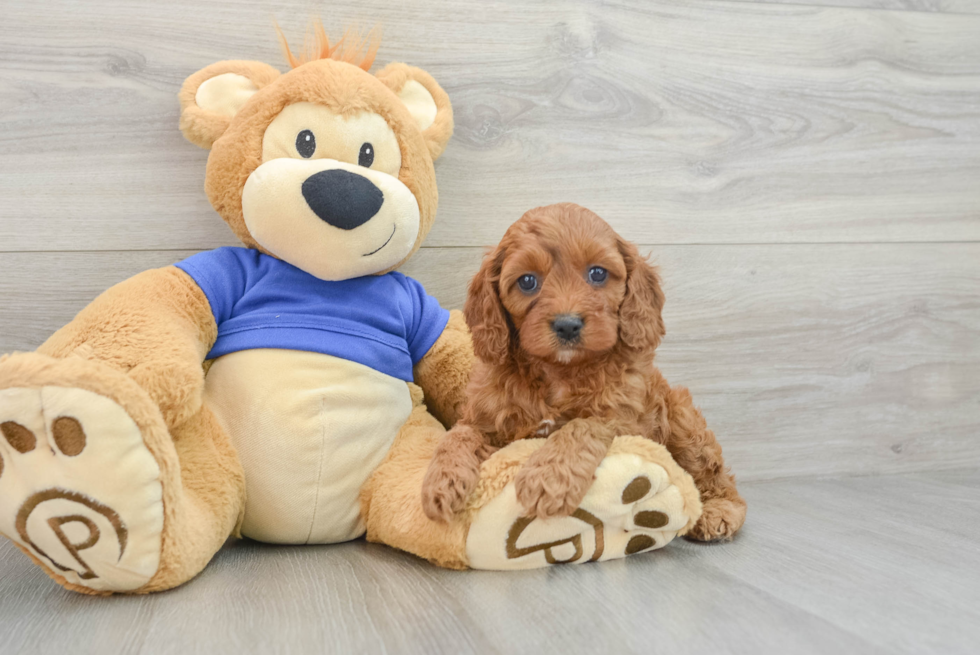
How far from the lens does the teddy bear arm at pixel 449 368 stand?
1.47m

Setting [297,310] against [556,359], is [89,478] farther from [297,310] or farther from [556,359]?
[556,359]

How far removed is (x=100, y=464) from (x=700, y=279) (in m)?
1.35

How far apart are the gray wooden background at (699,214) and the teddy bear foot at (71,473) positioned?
0.33 ft

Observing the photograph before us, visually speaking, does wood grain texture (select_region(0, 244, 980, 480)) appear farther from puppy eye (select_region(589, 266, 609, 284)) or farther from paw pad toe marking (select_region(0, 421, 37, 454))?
paw pad toe marking (select_region(0, 421, 37, 454))

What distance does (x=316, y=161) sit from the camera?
1.28 meters

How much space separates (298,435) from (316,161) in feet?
1.56

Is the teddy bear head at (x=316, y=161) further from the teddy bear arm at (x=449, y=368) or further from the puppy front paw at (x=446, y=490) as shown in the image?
the puppy front paw at (x=446, y=490)

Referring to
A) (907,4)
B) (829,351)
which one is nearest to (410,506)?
(829,351)

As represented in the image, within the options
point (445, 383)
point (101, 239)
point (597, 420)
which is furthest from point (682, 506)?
point (101, 239)

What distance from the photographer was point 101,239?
154cm

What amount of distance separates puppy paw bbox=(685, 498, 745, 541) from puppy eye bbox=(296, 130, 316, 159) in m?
0.96

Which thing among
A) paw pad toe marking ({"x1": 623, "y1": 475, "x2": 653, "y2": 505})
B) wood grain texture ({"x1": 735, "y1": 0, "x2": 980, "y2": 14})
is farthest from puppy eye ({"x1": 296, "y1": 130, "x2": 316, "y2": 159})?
wood grain texture ({"x1": 735, "y1": 0, "x2": 980, "y2": 14})

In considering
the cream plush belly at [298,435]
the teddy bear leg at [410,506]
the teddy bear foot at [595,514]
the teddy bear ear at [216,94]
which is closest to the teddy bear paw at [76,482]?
the cream plush belly at [298,435]

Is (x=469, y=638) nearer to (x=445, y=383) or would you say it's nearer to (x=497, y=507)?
(x=497, y=507)
